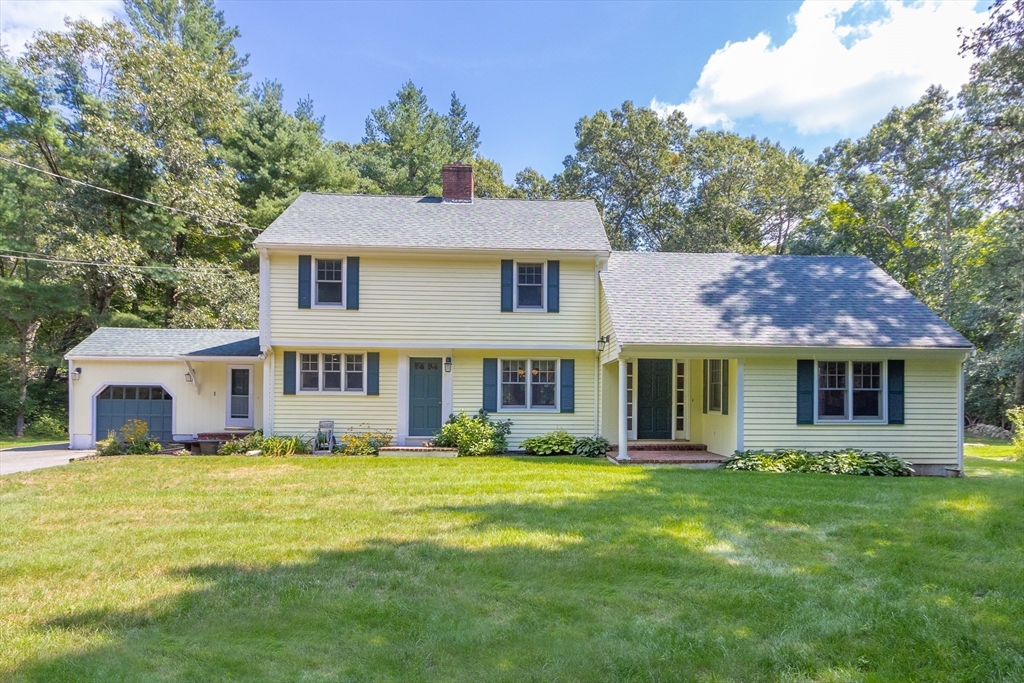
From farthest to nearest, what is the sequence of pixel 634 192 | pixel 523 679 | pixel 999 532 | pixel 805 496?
1. pixel 634 192
2. pixel 805 496
3. pixel 999 532
4. pixel 523 679

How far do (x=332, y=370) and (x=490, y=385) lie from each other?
3969mm

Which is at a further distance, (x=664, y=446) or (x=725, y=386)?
(x=664, y=446)

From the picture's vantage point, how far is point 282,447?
43.7 ft

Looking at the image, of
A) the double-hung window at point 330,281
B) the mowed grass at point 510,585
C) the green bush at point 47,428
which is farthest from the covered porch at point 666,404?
the green bush at point 47,428

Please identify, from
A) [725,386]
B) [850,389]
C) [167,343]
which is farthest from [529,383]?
[167,343]

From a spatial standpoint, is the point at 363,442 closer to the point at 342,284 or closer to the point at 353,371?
the point at 353,371

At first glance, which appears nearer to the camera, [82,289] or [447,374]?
[447,374]

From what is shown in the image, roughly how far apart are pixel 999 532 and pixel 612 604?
15.5ft

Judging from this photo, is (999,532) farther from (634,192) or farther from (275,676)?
(634,192)

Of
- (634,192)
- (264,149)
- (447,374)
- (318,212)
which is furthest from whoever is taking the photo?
(634,192)

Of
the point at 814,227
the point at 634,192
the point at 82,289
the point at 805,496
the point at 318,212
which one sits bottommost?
the point at 805,496

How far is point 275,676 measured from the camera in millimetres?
3176

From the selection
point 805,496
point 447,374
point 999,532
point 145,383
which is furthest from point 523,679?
point 145,383

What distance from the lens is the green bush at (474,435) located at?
43.7 feet
